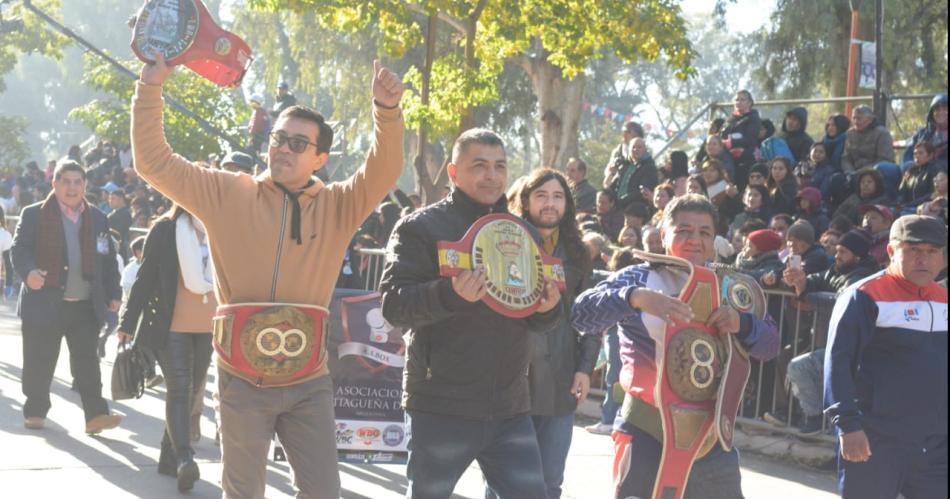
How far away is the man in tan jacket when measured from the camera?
477 cm

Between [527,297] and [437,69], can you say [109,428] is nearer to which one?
[527,297]

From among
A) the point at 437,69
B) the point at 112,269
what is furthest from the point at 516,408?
the point at 437,69

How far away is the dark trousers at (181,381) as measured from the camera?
7.75 metres

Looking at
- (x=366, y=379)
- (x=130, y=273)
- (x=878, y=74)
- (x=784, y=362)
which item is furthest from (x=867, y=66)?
(x=366, y=379)

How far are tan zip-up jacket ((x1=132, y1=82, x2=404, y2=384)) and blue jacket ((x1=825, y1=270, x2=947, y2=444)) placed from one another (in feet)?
6.56

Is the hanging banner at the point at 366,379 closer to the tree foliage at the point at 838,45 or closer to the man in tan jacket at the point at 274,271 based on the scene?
the man in tan jacket at the point at 274,271

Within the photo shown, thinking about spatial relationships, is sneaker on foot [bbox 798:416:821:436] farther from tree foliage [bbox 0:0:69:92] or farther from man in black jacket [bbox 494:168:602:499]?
tree foliage [bbox 0:0:69:92]

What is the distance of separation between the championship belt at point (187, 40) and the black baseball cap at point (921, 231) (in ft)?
9.11

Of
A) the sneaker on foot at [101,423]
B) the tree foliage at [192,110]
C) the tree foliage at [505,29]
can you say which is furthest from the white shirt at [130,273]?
the tree foliage at [192,110]

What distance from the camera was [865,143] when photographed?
1302cm

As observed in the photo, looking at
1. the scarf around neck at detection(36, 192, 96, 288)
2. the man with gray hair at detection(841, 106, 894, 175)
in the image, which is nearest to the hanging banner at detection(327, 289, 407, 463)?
the scarf around neck at detection(36, 192, 96, 288)

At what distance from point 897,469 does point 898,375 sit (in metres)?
0.38

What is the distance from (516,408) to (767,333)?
105 centimetres

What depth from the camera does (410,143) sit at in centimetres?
3559
